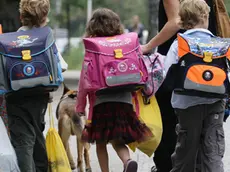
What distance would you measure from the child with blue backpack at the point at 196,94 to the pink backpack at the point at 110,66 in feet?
1.09

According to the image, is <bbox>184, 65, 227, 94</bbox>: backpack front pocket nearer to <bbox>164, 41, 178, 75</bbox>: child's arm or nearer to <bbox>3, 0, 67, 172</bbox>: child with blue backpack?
<bbox>164, 41, 178, 75</bbox>: child's arm

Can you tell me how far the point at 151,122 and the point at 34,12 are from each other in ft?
4.75

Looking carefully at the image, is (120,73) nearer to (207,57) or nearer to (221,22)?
(207,57)

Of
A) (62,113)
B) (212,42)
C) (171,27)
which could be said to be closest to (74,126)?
(62,113)

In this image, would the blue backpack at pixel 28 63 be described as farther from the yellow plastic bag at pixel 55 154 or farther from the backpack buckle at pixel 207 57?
the backpack buckle at pixel 207 57

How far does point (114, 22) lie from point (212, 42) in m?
0.88

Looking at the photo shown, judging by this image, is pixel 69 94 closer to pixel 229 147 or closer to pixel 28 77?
pixel 28 77

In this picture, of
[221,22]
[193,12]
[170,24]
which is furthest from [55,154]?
[221,22]

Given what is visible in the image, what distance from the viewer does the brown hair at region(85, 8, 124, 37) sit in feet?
17.2

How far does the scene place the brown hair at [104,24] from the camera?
525 centimetres

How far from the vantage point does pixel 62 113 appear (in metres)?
6.50

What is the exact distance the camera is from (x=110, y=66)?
16.5 feet

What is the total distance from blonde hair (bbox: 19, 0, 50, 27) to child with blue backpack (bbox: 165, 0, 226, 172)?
3.90 feet

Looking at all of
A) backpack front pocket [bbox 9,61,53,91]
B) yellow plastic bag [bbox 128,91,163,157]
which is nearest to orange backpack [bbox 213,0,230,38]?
yellow plastic bag [bbox 128,91,163,157]
